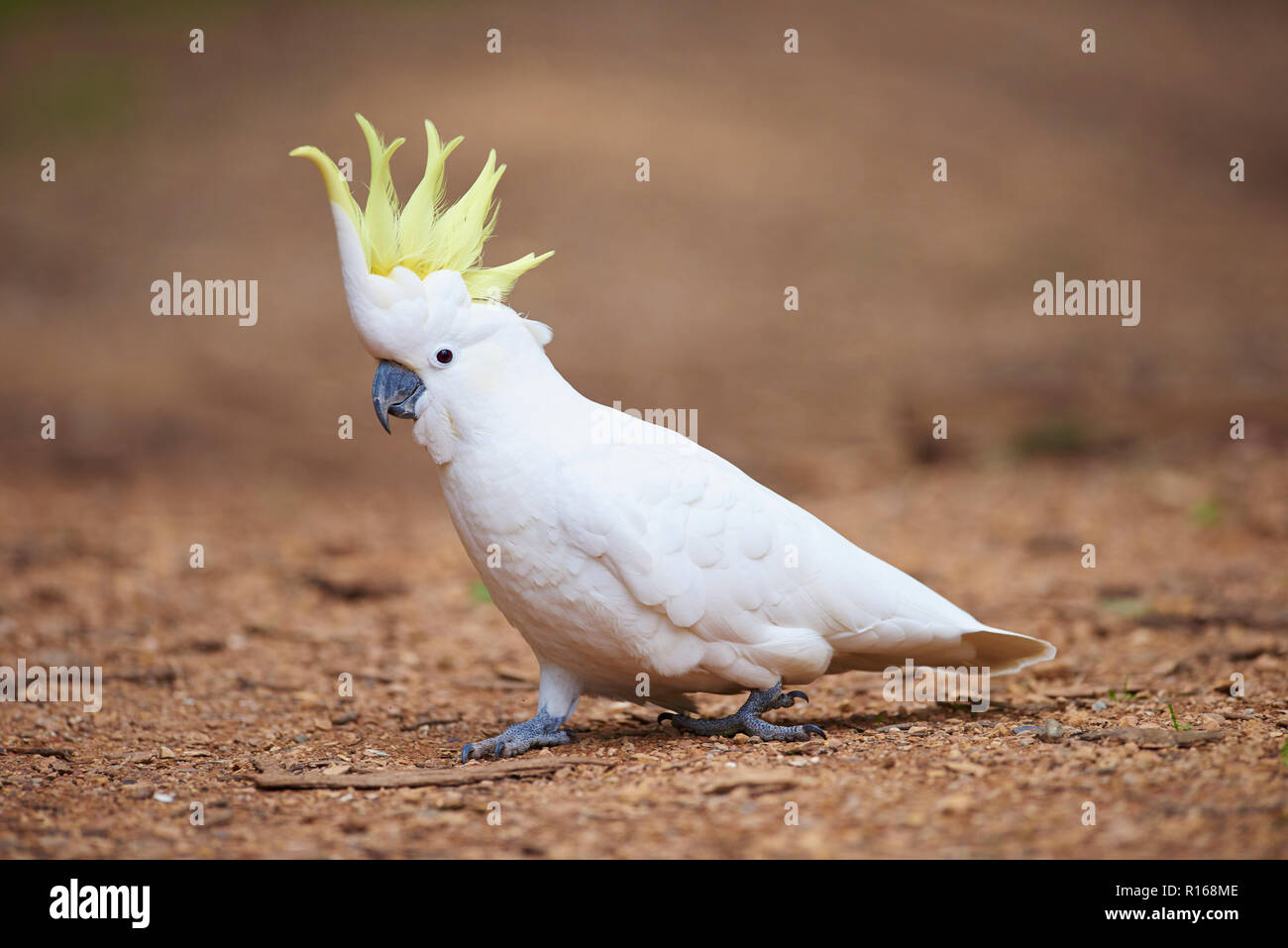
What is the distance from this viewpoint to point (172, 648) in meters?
7.08

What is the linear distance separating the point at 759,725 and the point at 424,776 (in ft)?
4.42

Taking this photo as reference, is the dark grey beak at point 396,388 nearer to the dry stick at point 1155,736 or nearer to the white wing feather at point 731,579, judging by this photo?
the white wing feather at point 731,579

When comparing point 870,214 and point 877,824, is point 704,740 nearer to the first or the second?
point 877,824

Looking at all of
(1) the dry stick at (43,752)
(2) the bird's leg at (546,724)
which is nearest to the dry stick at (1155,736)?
(2) the bird's leg at (546,724)

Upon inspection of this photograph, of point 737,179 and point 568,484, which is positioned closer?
point 568,484

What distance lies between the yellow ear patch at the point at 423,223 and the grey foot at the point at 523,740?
1.74 metres

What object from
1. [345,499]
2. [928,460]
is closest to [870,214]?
[928,460]

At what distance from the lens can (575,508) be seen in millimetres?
4375

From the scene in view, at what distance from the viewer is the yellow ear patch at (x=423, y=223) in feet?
14.5

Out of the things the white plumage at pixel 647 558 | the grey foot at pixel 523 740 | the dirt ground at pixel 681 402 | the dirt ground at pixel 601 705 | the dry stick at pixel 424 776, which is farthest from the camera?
the grey foot at pixel 523 740

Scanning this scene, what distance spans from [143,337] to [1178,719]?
524 inches

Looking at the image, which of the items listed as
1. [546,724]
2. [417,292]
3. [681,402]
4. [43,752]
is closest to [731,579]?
[546,724]

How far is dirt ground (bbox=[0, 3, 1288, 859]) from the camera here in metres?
4.10

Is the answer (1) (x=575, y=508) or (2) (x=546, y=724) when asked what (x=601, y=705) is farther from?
(1) (x=575, y=508)
